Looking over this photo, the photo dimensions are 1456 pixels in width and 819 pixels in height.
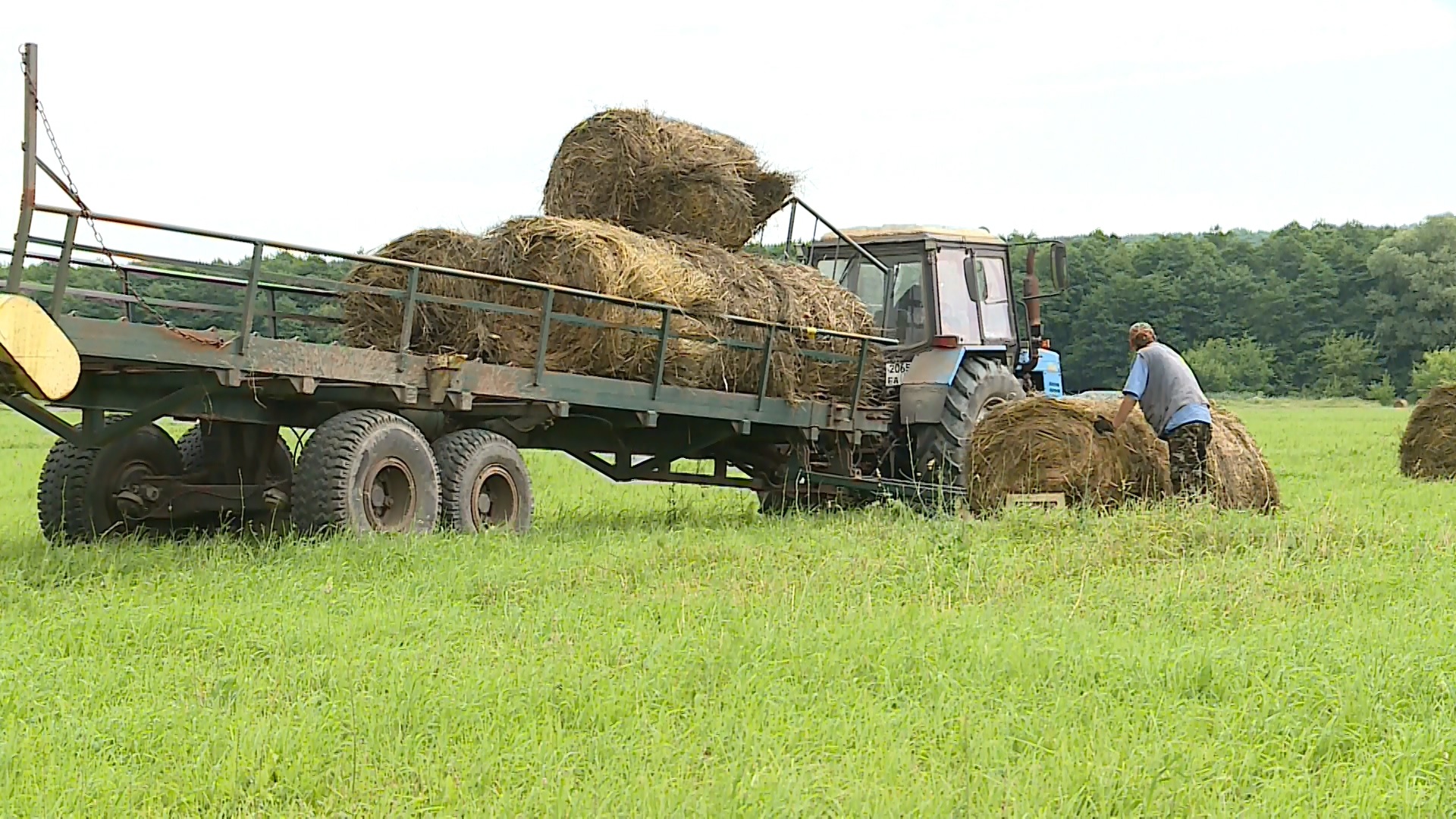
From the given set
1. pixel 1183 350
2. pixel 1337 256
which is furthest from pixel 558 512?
pixel 1337 256

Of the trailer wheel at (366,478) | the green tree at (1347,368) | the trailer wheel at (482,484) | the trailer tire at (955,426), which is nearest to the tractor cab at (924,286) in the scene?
the trailer tire at (955,426)

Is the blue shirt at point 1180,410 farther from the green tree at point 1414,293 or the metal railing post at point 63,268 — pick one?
the green tree at point 1414,293

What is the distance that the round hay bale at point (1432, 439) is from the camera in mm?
16141

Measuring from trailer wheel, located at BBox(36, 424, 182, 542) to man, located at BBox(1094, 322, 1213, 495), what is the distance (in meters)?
6.10

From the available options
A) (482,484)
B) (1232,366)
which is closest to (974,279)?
(482,484)

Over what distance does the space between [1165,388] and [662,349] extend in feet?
11.2

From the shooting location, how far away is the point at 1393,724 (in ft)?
15.7

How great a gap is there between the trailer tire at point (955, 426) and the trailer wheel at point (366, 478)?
4622mm

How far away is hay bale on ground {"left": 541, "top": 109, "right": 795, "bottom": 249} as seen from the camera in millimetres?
11391

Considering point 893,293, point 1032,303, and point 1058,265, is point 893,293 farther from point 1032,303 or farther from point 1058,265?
point 1058,265

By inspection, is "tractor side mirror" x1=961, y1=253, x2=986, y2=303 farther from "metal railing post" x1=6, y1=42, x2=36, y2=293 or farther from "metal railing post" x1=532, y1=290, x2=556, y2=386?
"metal railing post" x1=6, y1=42, x2=36, y2=293

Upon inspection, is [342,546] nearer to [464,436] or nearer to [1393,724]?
[464,436]

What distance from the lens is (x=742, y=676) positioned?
5.32 m

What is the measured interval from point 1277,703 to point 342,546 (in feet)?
16.4
